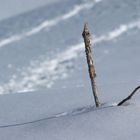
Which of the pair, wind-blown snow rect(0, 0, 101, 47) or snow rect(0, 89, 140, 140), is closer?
snow rect(0, 89, 140, 140)

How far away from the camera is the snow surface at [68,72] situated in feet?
6.54

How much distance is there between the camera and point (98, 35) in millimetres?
9797

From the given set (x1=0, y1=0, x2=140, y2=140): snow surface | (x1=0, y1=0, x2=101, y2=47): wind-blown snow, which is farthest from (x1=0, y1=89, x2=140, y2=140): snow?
(x1=0, y1=0, x2=101, y2=47): wind-blown snow

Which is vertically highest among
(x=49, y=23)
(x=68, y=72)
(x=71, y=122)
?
(x=49, y=23)

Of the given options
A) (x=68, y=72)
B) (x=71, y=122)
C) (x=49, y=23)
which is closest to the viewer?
(x=71, y=122)

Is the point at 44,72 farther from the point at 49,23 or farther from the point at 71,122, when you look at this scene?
the point at 71,122

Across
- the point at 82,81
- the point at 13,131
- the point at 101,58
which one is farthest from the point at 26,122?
the point at 101,58

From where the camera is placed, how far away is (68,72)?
27.3ft

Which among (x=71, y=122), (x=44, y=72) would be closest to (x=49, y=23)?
(x=44, y=72)

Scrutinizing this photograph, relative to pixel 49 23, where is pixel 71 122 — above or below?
below

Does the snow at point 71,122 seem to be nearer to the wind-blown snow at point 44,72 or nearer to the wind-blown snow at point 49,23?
the wind-blown snow at point 44,72

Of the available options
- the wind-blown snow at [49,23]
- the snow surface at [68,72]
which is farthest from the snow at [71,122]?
the wind-blown snow at [49,23]

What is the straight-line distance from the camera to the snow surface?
6.54 feet

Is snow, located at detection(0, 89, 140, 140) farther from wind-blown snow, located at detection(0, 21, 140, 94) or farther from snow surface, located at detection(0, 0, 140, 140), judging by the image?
wind-blown snow, located at detection(0, 21, 140, 94)
